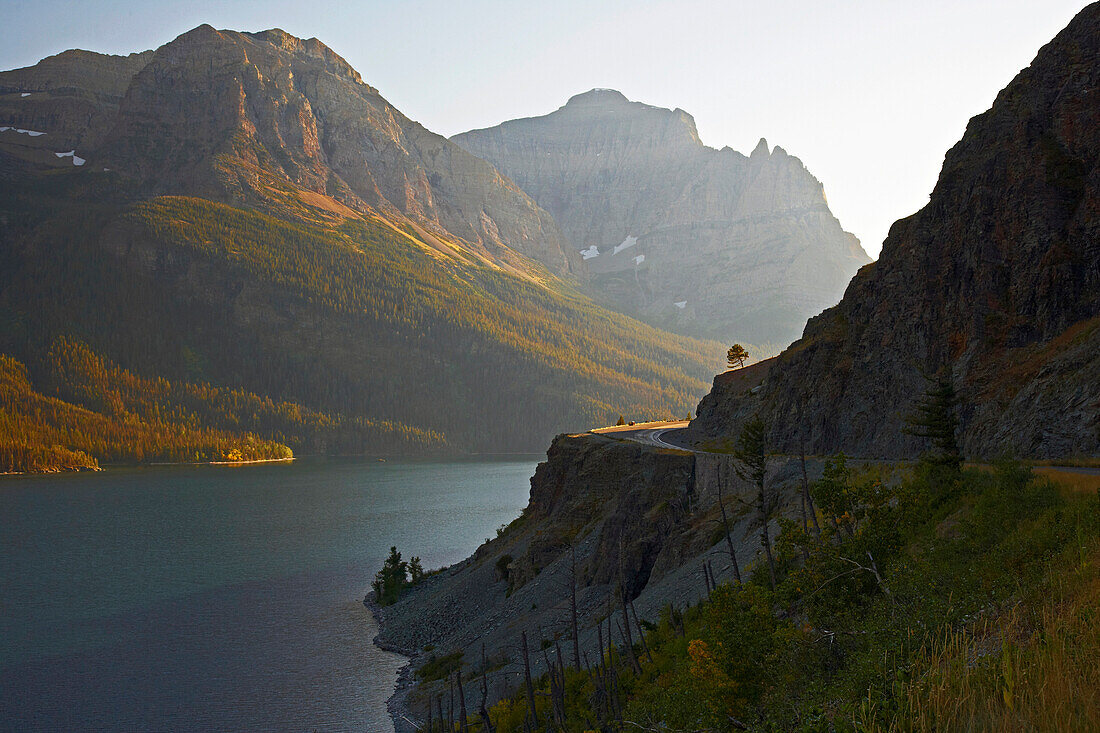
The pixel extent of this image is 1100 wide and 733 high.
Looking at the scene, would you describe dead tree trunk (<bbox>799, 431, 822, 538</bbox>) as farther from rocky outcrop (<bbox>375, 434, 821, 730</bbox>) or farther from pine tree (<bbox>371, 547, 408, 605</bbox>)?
pine tree (<bbox>371, 547, 408, 605</bbox>)

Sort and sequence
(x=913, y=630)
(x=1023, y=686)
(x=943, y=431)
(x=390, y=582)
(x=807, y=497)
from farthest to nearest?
(x=390, y=582)
(x=807, y=497)
(x=943, y=431)
(x=913, y=630)
(x=1023, y=686)

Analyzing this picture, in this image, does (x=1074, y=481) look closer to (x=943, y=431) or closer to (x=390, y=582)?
(x=943, y=431)

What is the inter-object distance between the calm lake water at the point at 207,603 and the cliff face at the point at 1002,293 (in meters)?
31.0

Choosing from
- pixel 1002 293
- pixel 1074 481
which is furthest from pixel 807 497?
pixel 1002 293

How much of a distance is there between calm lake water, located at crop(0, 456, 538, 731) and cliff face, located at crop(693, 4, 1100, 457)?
102 feet

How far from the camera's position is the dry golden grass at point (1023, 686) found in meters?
6.45

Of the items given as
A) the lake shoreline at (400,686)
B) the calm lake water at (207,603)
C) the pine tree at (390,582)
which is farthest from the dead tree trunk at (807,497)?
the pine tree at (390,582)

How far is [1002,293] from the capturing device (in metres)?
33.9

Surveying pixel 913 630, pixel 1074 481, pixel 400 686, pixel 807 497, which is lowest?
pixel 400 686

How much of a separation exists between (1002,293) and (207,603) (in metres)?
62.9

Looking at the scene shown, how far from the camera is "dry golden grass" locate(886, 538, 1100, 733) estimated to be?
6.45 meters

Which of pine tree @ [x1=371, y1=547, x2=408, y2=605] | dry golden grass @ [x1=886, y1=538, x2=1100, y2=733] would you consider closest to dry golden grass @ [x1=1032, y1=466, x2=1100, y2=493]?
dry golden grass @ [x1=886, y1=538, x2=1100, y2=733]

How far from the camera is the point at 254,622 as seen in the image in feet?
192

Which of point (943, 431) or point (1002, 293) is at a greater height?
point (1002, 293)
